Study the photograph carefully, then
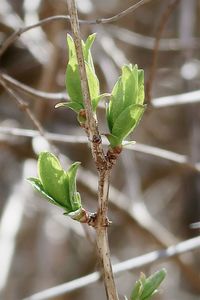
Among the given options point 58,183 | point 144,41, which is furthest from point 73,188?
point 144,41

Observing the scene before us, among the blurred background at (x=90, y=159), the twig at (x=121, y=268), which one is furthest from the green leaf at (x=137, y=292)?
the blurred background at (x=90, y=159)

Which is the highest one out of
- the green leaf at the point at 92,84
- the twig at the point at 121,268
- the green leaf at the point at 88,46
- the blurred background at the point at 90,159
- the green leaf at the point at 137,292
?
the blurred background at the point at 90,159

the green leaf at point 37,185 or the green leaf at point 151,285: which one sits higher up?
the green leaf at point 37,185

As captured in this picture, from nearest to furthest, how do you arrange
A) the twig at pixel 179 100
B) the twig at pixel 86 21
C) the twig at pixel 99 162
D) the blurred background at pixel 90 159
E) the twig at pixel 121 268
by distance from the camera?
the twig at pixel 99 162 → the twig at pixel 86 21 → the twig at pixel 121 268 → the twig at pixel 179 100 → the blurred background at pixel 90 159

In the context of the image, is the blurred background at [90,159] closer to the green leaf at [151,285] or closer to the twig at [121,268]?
the twig at [121,268]

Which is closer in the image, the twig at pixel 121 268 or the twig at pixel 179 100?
the twig at pixel 121 268

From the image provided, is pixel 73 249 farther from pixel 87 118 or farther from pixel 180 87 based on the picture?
pixel 87 118

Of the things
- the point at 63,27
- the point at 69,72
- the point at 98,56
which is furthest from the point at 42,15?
the point at 69,72
